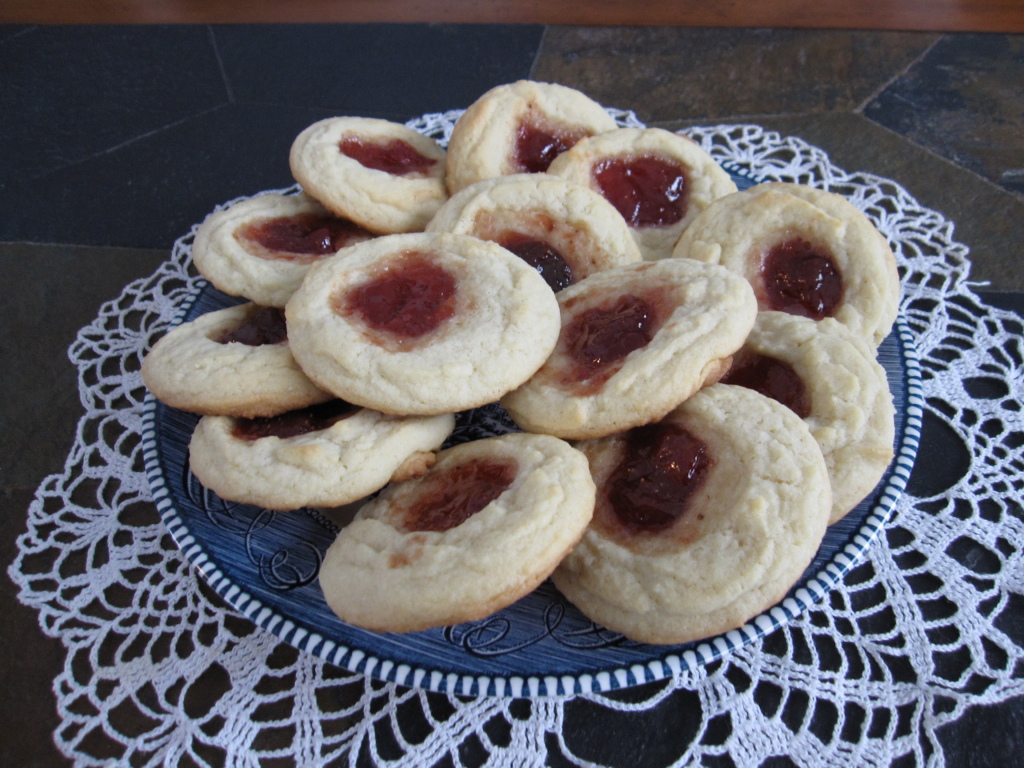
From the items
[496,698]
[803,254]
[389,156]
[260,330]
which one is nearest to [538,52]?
[389,156]

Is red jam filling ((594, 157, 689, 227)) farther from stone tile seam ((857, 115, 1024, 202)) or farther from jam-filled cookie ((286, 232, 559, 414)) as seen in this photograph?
stone tile seam ((857, 115, 1024, 202))

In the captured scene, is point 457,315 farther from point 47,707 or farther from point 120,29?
point 120,29

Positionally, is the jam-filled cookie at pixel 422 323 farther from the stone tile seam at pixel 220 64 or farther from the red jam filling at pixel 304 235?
the stone tile seam at pixel 220 64

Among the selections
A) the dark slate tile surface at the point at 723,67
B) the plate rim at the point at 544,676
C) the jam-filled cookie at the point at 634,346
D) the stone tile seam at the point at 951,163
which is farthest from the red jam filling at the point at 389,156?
the stone tile seam at the point at 951,163

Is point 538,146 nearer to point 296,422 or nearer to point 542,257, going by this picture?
point 542,257

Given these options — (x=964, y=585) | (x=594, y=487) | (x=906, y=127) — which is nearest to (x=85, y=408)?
(x=594, y=487)

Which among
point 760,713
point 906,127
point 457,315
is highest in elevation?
point 457,315

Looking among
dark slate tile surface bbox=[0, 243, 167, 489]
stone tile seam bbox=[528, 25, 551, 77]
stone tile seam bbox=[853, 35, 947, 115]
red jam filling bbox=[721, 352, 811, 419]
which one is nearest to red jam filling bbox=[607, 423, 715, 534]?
red jam filling bbox=[721, 352, 811, 419]

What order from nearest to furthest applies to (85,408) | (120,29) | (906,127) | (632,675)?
(632,675), (85,408), (906,127), (120,29)
